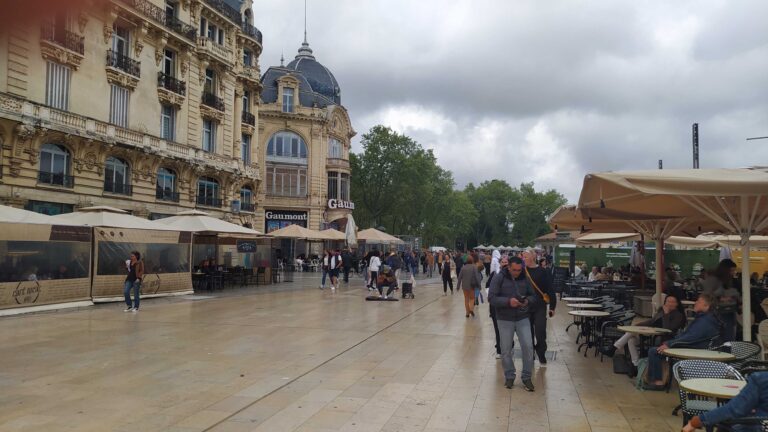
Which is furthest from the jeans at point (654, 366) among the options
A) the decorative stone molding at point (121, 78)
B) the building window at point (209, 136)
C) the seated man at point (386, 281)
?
the building window at point (209, 136)

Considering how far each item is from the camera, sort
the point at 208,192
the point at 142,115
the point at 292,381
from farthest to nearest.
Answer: the point at 208,192 → the point at 142,115 → the point at 292,381

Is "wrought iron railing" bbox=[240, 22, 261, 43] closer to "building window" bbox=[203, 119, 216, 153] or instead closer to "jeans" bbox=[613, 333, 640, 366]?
"building window" bbox=[203, 119, 216, 153]

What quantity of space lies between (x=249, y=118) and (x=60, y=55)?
15.4 meters

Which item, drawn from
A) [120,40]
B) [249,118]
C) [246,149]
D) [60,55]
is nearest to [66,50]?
[60,55]

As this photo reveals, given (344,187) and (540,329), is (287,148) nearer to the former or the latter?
(344,187)

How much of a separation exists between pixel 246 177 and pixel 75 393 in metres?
30.4

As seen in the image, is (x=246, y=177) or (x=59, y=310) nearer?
(x=59, y=310)

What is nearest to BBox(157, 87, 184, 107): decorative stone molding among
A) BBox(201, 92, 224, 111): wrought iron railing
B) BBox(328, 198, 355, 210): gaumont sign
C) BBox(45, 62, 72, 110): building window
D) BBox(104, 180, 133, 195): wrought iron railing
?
BBox(201, 92, 224, 111): wrought iron railing

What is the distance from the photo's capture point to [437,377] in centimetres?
793

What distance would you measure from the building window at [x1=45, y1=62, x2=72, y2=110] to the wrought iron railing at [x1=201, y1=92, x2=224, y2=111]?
8.95m

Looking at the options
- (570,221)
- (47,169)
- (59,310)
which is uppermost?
(47,169)

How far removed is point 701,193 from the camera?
6191mm

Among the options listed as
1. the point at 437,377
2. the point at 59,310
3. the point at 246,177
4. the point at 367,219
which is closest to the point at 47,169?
the point at 59,310

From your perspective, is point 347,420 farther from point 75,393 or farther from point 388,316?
point 388,316
